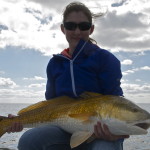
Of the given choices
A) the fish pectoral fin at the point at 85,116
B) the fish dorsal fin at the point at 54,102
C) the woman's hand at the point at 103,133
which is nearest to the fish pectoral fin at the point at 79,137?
the woman's hand at the point at 103,133

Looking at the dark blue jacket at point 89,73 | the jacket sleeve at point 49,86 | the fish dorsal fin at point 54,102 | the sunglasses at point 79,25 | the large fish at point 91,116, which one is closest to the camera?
the large fish at point 91,116

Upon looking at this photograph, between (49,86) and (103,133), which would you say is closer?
(103,133)

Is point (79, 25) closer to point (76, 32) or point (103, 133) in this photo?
point (76, 32)

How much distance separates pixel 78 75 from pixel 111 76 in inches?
27.2

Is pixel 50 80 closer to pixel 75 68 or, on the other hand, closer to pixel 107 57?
pixel 75 68

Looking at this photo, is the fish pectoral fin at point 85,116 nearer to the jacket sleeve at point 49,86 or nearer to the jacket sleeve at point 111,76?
the jacket sleeve at point 111,76

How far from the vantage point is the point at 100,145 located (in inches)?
206

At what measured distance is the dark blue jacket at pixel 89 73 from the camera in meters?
6.03

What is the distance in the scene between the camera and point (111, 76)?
6.01 metres

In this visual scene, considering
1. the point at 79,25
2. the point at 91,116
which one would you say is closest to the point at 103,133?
the point at 91,116

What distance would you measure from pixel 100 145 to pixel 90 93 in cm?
98

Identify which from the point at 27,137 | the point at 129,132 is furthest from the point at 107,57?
the point at 27,137

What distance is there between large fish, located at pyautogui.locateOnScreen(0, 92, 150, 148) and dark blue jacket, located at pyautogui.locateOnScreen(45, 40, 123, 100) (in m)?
0.41

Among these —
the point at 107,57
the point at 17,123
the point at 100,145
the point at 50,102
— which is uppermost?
the point at 107,57
